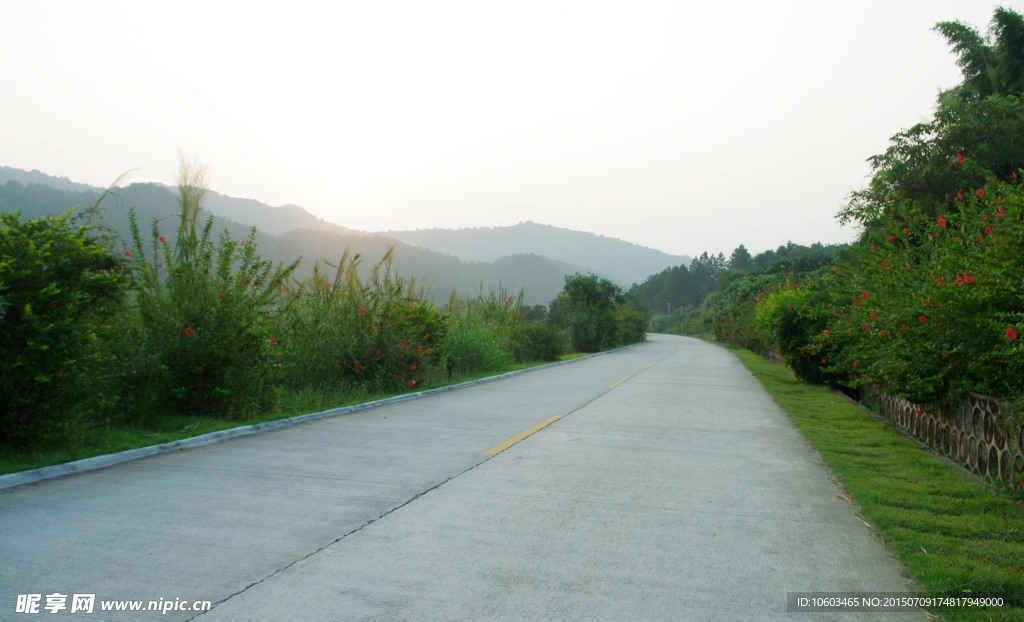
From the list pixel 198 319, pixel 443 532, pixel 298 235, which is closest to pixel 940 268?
pixel 443 532

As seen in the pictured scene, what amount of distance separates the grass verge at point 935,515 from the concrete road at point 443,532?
0.75ft

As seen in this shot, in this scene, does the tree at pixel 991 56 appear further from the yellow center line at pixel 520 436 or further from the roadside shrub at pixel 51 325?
the roadside shrub at pixel 51 325

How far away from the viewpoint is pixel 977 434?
7.45m

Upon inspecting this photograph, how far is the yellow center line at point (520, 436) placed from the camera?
26.6ft

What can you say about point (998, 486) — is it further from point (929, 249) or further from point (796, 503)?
point (929, 249)

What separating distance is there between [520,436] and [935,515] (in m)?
4.85

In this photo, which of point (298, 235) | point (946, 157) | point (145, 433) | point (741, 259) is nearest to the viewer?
point (145, 433)

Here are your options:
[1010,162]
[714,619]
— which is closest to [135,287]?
[714,619]

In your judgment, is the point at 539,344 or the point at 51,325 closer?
the point at 51,325

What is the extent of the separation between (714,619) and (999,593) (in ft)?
6.11

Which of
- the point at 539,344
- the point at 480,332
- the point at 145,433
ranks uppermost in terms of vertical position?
the point at 480,332

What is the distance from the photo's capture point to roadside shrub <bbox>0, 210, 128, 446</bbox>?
6457 millimetres

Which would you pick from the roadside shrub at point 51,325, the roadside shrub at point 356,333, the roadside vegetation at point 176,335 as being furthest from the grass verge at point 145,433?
the roadside shrub at point 356,333

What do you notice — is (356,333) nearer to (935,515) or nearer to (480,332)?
(480,332)
